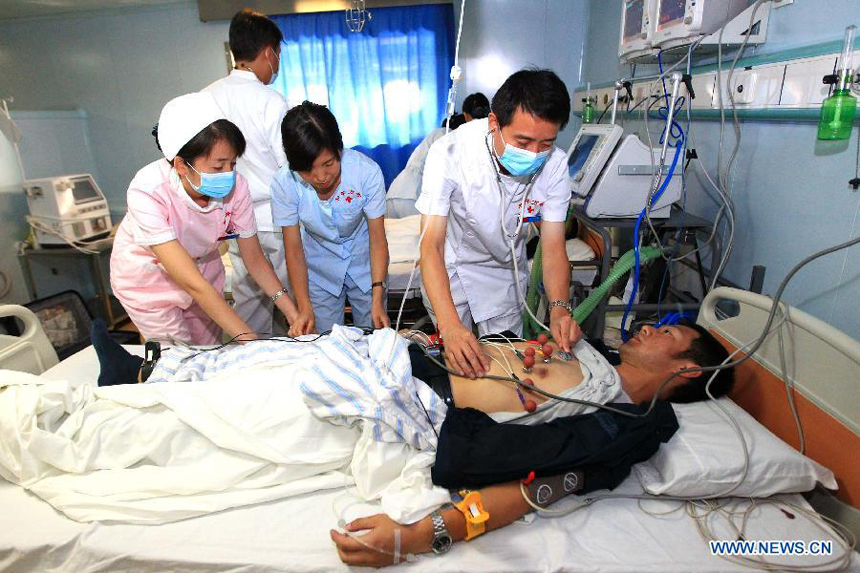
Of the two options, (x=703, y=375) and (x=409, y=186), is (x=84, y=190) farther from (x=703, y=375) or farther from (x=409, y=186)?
Result: (x=703, y=375)

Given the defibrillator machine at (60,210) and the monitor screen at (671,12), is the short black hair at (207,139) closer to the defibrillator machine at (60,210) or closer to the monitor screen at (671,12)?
the monitor screen at (671,12)

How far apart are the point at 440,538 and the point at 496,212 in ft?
3.40

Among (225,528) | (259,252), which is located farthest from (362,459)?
(259,252)

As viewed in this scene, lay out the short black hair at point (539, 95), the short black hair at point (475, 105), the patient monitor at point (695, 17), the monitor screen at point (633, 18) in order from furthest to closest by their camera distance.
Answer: the short black hair at point (475, 105) < the monitor screen at point (633, 18) < the patient monitor at point (695, 17) < the short black hair at point (539, 95)

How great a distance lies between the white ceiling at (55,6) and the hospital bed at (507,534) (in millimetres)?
4005

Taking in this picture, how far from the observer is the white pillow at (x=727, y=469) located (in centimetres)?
119

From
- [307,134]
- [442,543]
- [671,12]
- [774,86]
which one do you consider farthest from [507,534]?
[671,12]

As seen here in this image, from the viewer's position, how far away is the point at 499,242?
1.78m

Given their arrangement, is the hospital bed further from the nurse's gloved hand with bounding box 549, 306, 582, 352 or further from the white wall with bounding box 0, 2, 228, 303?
the white wall with bounding box 0, 2, 228, 303

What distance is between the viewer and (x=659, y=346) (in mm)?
1503

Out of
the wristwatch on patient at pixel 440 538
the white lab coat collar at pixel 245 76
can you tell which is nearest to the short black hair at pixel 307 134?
the white lab coat collar at pixel 245 76

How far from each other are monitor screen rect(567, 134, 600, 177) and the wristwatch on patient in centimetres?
183

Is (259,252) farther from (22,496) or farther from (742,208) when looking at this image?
(742,208)

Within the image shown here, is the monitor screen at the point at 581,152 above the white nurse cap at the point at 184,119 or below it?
below
